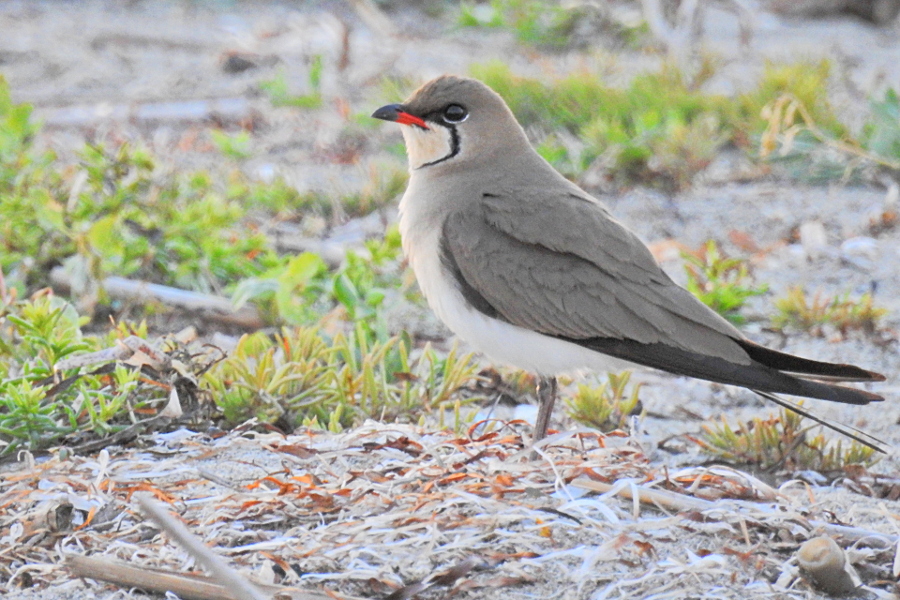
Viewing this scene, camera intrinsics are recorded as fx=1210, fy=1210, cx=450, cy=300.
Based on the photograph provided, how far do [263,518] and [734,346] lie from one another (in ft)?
4.28

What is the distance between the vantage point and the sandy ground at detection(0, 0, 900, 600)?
5022 mm

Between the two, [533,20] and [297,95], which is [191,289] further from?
[533,20]

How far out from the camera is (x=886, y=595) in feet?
8.16

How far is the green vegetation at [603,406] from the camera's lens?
144 inches

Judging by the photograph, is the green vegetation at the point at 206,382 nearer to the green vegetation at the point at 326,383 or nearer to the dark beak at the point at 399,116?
the green vegetation at the point at 326,383

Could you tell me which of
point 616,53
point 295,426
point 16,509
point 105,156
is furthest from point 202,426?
point 616,53

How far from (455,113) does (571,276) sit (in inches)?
29.9

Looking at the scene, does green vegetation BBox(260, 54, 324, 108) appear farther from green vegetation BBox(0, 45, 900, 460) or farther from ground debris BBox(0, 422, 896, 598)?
ground debris BBox(0, 422, 896, 598)

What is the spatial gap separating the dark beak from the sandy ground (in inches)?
48.5

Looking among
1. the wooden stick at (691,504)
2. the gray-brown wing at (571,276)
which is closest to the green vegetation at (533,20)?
the gray-brown wing at (571,276)

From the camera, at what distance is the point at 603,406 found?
366 cm

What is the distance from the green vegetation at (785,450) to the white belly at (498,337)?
44cm

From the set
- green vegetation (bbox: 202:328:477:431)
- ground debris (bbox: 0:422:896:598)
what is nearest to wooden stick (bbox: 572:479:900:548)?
ground debris (bbox: 0:422:896:598)

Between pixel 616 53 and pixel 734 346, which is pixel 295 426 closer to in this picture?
pixel 734 346
